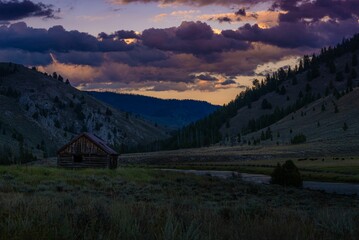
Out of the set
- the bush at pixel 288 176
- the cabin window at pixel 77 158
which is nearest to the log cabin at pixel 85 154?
the cabin window at pixel 77 158

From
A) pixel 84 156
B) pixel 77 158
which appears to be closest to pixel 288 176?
pixel 84 156

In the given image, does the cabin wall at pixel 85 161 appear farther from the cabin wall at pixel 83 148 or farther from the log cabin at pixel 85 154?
the cabin wall at pixel 83 148

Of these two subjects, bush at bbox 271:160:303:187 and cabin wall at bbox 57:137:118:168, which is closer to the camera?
bush at bbox 271:160:303:187

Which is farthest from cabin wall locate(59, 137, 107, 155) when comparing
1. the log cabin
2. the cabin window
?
the cabin window

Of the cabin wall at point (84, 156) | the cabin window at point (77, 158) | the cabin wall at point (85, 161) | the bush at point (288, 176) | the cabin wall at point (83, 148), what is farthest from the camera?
the cabin window at point (77, 158)

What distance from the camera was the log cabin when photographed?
60.6 meters

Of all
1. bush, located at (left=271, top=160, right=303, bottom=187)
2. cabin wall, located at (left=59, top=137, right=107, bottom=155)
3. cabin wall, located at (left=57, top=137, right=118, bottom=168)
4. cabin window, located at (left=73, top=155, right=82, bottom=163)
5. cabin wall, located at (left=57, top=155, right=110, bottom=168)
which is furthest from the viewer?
cabin window, located at (left=73, top=155, right=82, bottom=163)

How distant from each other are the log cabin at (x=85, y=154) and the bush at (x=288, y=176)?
23.1m

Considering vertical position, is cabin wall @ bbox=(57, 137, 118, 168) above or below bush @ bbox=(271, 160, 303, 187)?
above

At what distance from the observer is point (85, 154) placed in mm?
61188

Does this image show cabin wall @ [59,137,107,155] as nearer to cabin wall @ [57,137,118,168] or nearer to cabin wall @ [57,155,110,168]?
cabin wall @ [57,137,118,168]

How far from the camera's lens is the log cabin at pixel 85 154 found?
60625mm

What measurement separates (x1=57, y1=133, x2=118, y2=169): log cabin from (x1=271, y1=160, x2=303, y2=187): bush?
75.8 ft

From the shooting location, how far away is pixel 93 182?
33.8 m
